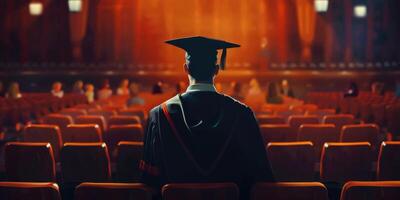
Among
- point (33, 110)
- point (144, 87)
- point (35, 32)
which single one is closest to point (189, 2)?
point (144, 87)

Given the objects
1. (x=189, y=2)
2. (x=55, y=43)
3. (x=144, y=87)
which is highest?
(x=189, y=2)

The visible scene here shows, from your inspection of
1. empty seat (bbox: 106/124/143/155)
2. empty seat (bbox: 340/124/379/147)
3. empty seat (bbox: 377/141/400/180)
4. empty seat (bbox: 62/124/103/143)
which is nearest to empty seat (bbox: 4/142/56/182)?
empty seat (bbox: 62/124/103/143)

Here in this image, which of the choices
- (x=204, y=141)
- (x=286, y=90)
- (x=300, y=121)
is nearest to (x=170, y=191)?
(x=204, y=141)

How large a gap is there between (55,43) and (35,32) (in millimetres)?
1004

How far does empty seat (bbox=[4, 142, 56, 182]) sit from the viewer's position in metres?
4.73

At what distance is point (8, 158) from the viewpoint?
4863mm

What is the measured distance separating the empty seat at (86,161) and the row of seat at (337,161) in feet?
4.15

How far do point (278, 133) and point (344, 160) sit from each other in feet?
6.74

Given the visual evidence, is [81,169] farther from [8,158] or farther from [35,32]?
[35,32]

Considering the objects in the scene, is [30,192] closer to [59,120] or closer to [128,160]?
[128,160]

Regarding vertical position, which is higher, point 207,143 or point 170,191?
point 207,143

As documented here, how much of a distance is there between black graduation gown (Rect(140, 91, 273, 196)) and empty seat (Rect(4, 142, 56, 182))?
129 centimetres

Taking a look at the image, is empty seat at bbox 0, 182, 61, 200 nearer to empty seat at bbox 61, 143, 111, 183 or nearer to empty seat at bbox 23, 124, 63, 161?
empty seat at bbox 61, 143, 111, 183

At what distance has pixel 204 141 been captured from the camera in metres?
3.65
